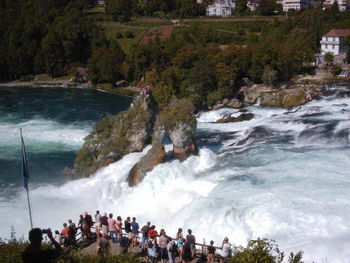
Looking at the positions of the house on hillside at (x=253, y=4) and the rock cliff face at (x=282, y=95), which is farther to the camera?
the house on hillside at (x=253, y=4)

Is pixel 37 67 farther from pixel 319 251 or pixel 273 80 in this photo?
pixel 319 251

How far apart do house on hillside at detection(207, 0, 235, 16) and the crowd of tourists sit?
131 meters

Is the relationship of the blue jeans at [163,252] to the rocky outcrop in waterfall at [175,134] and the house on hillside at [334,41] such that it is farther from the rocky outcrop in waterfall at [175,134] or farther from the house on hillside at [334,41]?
the house on hillside at [334,41]

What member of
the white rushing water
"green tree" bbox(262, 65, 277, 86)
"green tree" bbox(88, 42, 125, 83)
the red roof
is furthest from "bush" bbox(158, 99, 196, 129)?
the red roof

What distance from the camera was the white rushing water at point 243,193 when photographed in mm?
24000

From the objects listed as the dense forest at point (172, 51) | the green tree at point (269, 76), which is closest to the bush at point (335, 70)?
the dense forest at point (172, 51)

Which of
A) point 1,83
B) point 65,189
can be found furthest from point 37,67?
point 65,189

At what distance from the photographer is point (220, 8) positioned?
148 m

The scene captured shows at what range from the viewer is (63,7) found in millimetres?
126688

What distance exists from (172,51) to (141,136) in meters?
49.5

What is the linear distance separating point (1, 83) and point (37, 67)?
28.8 feet

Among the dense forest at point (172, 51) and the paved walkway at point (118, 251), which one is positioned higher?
the dense forest at point (172, 51)

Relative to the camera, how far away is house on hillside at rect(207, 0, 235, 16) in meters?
147

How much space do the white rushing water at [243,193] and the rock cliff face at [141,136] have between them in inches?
38.4
